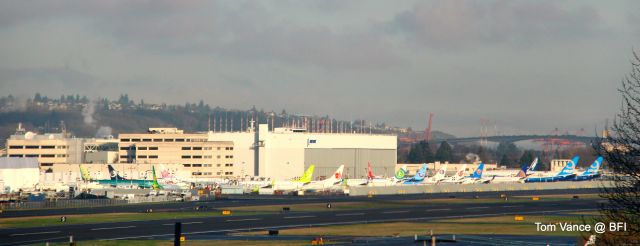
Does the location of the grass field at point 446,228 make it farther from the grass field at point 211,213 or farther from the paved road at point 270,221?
the grass field at point 211,213

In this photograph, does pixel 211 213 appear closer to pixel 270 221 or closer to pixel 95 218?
pixel 95 218

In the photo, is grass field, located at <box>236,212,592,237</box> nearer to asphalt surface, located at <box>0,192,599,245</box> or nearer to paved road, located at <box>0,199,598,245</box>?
asphalt surface, located at <box>0,192,599,245</box>

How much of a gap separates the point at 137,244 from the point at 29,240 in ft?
34.3

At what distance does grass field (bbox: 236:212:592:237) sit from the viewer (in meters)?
90.8

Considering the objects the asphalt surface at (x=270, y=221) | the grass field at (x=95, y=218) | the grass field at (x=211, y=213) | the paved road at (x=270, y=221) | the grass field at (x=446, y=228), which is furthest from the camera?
the grass field at (x=211, y=213)

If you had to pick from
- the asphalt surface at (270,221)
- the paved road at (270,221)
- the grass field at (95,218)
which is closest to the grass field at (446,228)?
the asphalt surface at (270,221)

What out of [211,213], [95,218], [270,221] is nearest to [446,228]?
[270,221]

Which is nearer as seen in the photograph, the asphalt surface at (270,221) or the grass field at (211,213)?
the asphalt surface at (270,221)

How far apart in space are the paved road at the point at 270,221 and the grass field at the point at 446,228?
421cm

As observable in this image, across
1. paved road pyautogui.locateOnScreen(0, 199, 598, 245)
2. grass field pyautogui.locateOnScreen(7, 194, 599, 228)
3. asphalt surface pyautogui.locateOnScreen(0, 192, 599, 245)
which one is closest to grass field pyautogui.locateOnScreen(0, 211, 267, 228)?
grass field pyautogui.locateOnScreen(7, 194, 599, 228)

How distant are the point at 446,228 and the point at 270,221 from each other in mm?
22113

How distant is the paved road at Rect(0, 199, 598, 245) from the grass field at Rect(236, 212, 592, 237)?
4.21 meters

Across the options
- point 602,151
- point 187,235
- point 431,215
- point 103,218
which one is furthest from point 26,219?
point 602,151

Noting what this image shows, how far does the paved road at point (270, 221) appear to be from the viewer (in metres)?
92.3
